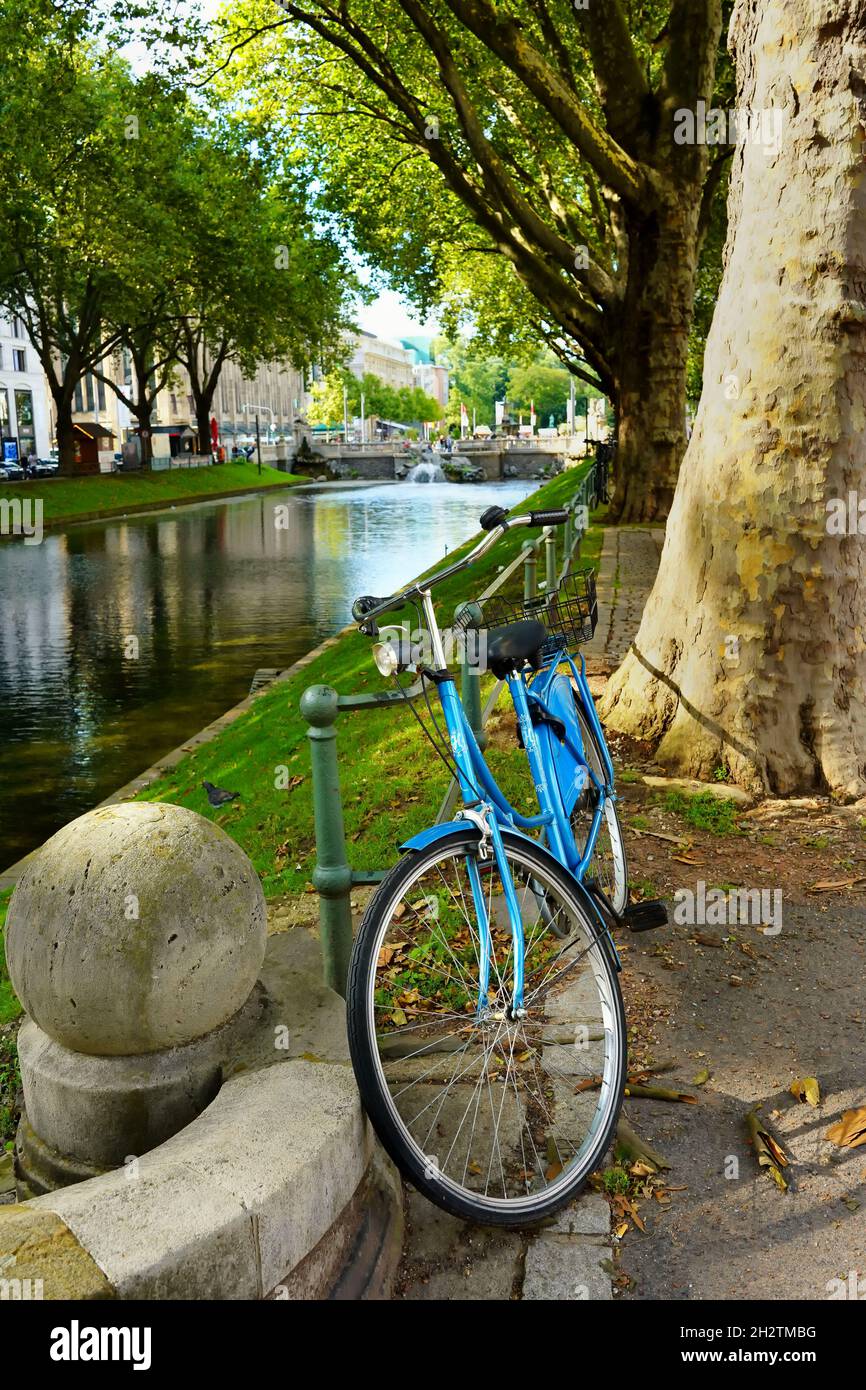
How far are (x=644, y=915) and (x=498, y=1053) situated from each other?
28.6 inches

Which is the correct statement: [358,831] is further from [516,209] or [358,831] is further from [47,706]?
[516,209]

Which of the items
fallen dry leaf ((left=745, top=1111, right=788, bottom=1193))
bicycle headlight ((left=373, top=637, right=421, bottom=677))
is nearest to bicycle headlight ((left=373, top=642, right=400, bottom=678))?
bicycle headlight ((left=373, top=637, right=421, bottom=677))

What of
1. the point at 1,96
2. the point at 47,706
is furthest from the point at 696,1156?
the point at 1,96

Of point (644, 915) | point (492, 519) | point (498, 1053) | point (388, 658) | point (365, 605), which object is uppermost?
point (492, 519)

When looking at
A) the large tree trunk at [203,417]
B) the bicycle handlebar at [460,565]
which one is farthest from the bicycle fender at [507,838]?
the large tree trunk at [203,417]

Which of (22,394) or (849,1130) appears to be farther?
(22,394)

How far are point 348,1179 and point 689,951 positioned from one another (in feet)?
7.22

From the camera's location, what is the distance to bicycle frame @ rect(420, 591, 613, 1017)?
322 centimetres

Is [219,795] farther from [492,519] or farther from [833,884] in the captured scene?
[492,519]

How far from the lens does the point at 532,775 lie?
4.01 m

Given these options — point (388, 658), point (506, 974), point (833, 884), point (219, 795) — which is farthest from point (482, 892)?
point (219, 795)

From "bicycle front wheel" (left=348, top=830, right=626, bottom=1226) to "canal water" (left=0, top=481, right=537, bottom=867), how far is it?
208 inches

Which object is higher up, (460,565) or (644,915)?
(460,565)

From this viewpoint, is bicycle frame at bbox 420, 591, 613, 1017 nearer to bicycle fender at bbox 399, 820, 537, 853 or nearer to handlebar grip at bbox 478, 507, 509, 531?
bicycle fender at bbox 399, 820, 537, 853
